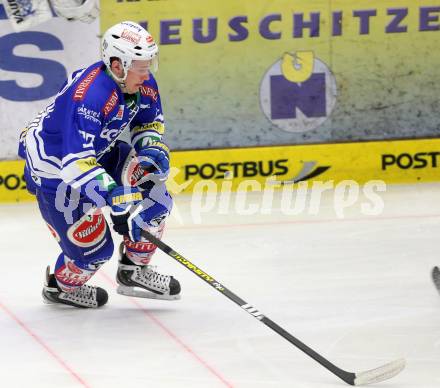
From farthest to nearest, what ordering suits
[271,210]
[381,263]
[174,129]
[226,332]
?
1. [174,129]
2. [271,210]
3. [381,263]
4. [226,332]

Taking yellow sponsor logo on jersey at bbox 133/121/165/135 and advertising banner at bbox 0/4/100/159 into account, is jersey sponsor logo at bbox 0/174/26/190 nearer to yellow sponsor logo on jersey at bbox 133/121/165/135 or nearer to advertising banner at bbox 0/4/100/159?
advertising banner at bbox 0/4/100/159

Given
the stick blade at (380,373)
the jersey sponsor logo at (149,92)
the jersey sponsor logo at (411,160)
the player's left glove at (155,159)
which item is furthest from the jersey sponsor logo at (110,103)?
the jersey sponsor logo at (411,160)

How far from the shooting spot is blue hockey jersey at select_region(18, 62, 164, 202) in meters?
4.33

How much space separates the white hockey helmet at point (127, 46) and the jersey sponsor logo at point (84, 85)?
6cm

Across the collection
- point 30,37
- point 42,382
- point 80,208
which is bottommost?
point 42,382

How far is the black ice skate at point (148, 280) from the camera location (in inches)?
196

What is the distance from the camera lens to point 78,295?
490 cm

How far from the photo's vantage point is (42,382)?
3.99 metres

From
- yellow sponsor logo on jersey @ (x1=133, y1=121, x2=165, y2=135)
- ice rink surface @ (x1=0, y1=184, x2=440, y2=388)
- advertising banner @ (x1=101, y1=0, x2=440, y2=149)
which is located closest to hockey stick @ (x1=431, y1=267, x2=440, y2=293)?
ice rink surface @ (x1=0, y1=184, x2=440, y2=388)

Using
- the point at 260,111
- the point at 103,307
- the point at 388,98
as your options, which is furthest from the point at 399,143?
the point at 103,307

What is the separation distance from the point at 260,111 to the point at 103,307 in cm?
273

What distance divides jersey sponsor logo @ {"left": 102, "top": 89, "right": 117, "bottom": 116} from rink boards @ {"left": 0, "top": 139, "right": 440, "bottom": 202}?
8.78 feet

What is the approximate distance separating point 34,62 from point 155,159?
97.1 inches

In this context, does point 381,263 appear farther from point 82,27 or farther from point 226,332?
point 82,27
